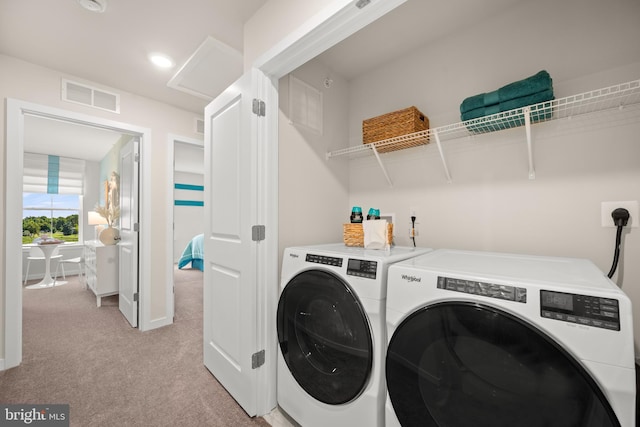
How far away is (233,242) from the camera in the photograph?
164 centimetres

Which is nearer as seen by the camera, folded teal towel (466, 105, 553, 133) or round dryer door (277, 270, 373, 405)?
round dryer door (277, 270, 373, 405)

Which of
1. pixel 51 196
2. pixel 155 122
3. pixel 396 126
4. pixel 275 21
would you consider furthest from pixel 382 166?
pixel 51 196

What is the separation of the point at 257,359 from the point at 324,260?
751 mm

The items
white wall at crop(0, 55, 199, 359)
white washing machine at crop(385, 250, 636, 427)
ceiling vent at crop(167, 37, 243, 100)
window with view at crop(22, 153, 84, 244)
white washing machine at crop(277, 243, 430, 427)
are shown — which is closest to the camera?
white washing machine at crop(385, 250, 636, 427)

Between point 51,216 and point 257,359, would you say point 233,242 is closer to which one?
point 257,359

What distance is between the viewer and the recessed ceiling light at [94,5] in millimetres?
1528

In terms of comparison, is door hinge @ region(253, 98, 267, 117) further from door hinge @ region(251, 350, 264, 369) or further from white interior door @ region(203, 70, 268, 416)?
door hinge @ region(251, 350, 264, 369)

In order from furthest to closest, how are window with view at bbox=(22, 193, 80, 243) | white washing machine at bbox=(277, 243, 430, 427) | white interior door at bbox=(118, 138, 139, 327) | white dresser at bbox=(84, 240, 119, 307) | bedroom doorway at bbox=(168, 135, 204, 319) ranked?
bedroom doorway at bbox=(168, 135, 204, 319)
window with view at bbox=(22, 193, 80, 243)
white dresser at bbox=(84, 240, 119, 307)
white interior door at bbox=(118, 138, 139, 327)
white washing machine at bbox=(277, 243, 430, 427)

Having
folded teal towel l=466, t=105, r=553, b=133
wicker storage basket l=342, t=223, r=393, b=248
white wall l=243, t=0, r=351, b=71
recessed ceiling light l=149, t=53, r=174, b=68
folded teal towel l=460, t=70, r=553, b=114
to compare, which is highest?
recessed ceiling light l=149, t=53, r=174, b=68

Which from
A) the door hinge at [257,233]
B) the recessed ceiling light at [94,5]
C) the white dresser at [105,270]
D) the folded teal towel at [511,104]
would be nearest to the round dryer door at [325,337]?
the door hinge at [257,233]

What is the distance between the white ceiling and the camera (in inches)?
61.7

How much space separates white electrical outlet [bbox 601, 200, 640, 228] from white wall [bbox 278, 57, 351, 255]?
1.43 meters

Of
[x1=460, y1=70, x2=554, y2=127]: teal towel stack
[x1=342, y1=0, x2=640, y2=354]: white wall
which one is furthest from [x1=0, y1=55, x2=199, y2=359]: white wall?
[x1=460, y1=70, x2=554, y2=127]: teal towel stack

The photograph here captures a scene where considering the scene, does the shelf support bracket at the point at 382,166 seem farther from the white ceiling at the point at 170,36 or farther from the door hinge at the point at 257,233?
the door hinge at the point at 257,233
